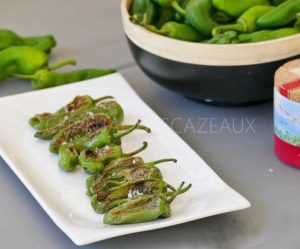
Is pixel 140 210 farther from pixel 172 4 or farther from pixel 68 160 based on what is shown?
pixel 172 4

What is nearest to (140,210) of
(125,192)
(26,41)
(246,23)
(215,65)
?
(125,192)

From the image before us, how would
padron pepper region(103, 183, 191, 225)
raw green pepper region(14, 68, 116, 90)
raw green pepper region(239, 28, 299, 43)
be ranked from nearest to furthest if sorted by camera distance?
1. padron pepper region(103, 183, 191, 225)
2. raw green pepper region(239, 28, 299, 43)
3. raw green pepper region(14, 68, 116, 90)

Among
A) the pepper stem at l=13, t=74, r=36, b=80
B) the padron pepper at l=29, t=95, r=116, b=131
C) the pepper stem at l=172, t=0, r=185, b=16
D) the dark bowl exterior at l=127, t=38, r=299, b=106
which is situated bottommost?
the pepper stem at l=13, t=74, r=36, b=80

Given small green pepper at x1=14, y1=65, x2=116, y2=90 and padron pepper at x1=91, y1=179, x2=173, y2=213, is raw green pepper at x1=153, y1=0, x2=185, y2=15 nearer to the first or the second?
small green pepper at x1=14, y1=65, x2=116, y2=90

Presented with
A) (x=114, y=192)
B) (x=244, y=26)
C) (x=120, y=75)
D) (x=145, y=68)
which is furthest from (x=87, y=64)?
(x=114, y=192)

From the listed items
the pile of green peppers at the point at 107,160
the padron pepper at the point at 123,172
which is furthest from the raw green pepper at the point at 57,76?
the padron pepper at the point at 123,172

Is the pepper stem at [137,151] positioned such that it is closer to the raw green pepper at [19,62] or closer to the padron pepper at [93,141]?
the padron pepper at [93,141]

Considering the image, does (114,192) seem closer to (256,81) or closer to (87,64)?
(256,81)

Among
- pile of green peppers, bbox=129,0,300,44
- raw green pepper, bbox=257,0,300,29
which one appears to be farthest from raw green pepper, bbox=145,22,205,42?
raw green pepper, bbox=257,0,300,29
